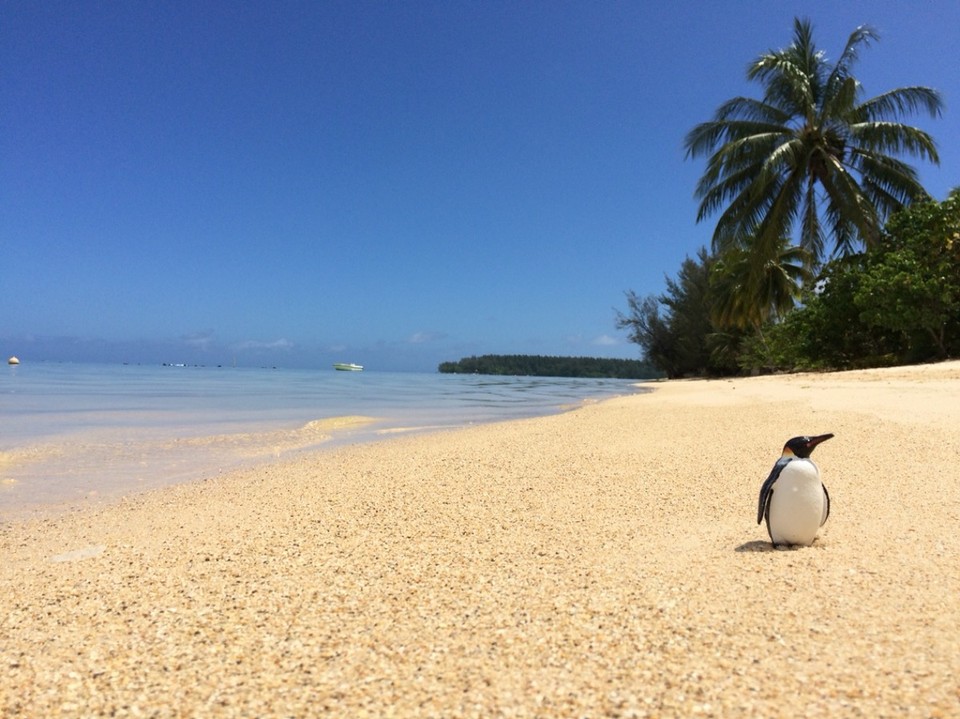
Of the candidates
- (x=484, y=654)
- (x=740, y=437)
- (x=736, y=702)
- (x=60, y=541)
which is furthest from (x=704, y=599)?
(x=740, y=437)

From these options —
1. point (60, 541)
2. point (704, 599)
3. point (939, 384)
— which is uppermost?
point (939, 384)

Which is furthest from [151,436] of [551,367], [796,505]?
[551,367]

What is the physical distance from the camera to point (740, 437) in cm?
601

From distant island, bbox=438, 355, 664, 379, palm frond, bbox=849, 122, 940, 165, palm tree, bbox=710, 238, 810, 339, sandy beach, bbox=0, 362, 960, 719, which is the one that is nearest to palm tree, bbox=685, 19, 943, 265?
palm frond, bbox=849, 122, 940, 165

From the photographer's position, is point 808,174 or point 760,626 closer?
point 760,626

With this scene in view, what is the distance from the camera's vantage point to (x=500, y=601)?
2.23 meters

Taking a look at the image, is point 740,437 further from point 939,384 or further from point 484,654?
point 939,384

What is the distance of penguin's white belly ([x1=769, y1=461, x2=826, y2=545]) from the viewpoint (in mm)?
2621

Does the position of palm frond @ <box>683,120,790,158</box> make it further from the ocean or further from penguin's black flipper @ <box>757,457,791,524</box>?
penguin's black flipper @ <box>757,457,791,524</box>

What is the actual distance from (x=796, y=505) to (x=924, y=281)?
1797 cm

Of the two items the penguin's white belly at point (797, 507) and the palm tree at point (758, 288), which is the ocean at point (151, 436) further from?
the palm tree at point (758, 288)

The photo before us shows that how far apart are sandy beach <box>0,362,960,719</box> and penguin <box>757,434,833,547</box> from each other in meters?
0.12

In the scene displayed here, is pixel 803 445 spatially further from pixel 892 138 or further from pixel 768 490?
pixel 892 138

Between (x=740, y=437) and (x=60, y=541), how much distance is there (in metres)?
6.03
